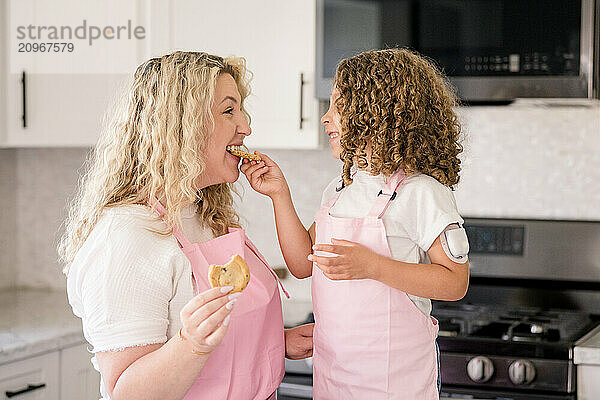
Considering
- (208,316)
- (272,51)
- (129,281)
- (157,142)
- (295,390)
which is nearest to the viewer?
A: (208,316)

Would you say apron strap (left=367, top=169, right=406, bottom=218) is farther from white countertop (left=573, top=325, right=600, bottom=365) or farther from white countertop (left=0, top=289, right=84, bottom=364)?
white countertop (left=0, top=289, right=84, bottom=364)

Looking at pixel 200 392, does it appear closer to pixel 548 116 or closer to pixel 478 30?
pixel 478 30

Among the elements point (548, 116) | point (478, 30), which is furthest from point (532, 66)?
point (548, 116)

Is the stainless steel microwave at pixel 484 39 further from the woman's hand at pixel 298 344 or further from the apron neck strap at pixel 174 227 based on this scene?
the apron neck strap at pixel 174 227

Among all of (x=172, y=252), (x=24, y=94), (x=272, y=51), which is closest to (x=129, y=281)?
(x=172, y=252)

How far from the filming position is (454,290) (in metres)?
1.48

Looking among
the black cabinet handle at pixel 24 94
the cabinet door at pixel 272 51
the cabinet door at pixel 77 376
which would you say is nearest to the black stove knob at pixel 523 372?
the cabinet door at pixel 272 51

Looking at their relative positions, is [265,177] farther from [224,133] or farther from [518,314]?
[518,314]

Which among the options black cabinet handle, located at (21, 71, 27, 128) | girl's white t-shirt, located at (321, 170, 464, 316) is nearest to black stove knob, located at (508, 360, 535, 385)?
girl's white t-shirt, located at (321, 170, 464, 316)

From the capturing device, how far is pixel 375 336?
1.54 meters

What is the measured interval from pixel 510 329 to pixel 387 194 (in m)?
0.93

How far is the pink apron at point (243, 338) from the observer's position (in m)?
1.41

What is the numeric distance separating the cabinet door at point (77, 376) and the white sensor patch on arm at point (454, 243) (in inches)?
55.4

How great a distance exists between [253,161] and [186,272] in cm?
40
